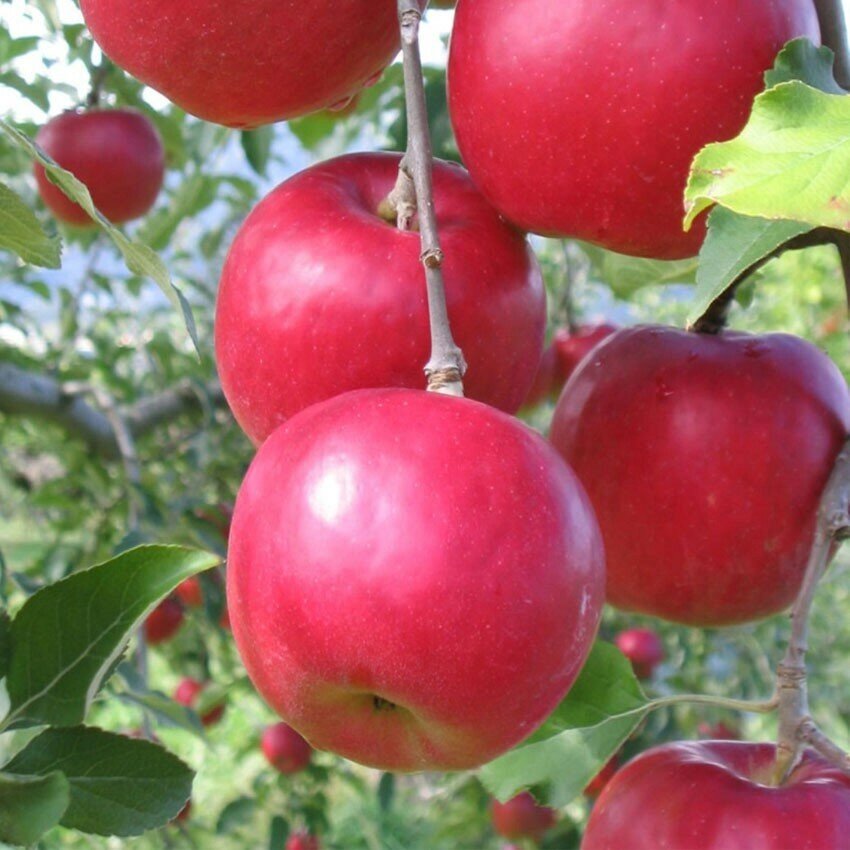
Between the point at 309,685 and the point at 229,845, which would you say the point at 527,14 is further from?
the point at 229,845

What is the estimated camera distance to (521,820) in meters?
2.16

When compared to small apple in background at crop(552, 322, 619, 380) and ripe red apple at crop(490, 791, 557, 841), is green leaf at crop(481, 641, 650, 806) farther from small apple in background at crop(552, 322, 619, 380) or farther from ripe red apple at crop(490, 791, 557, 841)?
ripe red apple at crop(490, 791, 557, 841)

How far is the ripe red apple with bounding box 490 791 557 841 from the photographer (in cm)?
214

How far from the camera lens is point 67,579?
56cm

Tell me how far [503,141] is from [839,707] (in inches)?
95.3

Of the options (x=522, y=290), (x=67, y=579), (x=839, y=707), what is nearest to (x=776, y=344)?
(x=522, y=290)

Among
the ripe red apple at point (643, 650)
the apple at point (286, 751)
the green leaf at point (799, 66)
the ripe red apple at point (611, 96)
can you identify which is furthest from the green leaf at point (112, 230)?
the apple at point (286, 751)

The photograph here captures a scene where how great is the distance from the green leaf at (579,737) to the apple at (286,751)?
158 cm

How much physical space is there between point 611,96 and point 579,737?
40cm

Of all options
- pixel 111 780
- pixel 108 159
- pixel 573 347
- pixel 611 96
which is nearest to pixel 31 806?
pixel 111 780

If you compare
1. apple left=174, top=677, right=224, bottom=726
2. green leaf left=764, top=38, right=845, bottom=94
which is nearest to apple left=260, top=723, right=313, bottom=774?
apple left=174, top=677, right=224, bottom=726

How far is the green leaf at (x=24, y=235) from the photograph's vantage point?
24.7 inches

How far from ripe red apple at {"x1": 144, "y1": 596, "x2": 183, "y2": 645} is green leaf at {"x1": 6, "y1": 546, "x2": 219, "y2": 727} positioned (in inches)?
58.9

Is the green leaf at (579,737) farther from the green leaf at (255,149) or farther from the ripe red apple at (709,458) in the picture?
the green leaf at (255,149)
